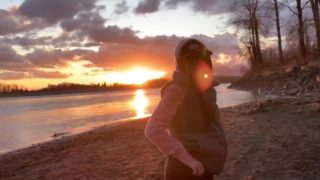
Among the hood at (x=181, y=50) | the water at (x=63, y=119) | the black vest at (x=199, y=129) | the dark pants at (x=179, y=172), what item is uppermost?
the hood at (x=181, y=50)

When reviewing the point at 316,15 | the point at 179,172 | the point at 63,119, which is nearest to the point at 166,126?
the point at 179,172

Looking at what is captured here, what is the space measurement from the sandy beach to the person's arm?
5.13m

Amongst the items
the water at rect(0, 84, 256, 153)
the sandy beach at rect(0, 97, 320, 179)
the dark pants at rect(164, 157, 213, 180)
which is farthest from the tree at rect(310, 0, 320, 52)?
the dark pants at rect(164, 157, 213, 180)

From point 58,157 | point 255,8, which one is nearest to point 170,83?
point 58,157

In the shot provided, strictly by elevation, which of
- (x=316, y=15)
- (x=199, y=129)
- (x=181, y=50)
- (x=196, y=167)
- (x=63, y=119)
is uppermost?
(x=316, y=15)

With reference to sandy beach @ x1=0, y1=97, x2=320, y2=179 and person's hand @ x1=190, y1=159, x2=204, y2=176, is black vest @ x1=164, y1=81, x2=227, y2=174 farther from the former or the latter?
sandy beach @ x1=0, y1=97, x2=320, y2=179

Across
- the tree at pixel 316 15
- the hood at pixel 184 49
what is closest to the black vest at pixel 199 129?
the hood at pixel 184 49

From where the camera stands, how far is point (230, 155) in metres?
10.7

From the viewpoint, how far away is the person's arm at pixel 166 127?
12.3ft

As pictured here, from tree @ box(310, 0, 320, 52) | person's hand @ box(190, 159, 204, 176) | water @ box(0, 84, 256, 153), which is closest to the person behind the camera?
person's hand @ box(190, 159, 204, 176)

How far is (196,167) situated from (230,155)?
23.4 ft

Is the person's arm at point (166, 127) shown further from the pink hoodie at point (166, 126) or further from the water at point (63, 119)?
the water at point (63, 119)

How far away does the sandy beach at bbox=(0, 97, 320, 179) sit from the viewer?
926 cm

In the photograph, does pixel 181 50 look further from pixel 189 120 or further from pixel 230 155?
pixel 230 155
